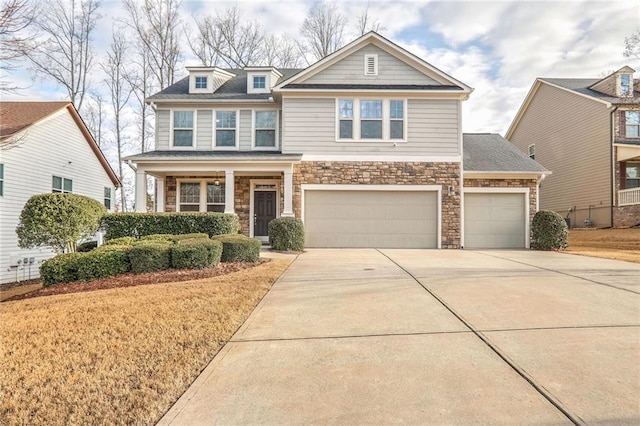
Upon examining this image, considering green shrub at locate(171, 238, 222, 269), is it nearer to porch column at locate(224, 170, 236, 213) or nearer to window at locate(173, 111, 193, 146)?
porch column at locate(224, 170, 236, 213)

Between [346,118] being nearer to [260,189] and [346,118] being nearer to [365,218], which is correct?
[365,218]

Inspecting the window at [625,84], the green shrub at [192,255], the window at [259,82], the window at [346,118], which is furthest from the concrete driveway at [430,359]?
the window at [625,84]

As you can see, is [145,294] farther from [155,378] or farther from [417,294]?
[417,294]

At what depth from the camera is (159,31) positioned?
71.9ft

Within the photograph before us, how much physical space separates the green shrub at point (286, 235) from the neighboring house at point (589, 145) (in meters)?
14.9

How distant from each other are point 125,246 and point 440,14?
1127 cm

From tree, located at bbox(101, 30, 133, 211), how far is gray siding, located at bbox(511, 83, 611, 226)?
25.7 meters

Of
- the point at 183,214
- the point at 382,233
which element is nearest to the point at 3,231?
the point at 183,214

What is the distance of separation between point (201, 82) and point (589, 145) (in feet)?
63.5

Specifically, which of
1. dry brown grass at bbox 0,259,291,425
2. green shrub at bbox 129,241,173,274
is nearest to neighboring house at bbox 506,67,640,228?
green shrub at bbox 129,241,173,274

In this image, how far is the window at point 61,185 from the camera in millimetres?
14828

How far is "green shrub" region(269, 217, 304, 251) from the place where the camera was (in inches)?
463

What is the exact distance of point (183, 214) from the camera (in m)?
10.8

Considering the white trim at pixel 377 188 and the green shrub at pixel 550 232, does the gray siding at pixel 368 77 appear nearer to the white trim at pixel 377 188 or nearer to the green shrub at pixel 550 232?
the white trim at pixel 377 188
